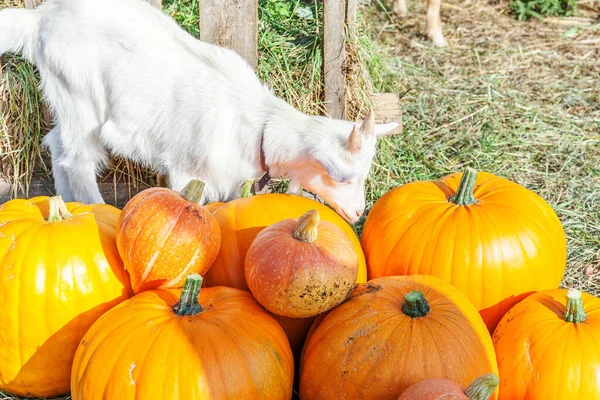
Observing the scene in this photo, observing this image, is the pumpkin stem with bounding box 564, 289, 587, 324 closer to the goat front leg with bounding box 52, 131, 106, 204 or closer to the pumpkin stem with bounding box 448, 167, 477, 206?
the pumpkin stem with bounding box 448, 167, 477, 206

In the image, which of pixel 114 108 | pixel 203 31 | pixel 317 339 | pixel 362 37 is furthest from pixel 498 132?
pixel 317 339

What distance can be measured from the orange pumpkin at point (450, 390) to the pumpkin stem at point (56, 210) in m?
1.85

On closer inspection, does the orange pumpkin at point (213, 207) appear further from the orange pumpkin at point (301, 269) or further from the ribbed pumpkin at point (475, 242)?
the ribbed pumpkin at point (475, 242)

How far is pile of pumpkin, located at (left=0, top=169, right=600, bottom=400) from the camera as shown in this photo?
2740 mm

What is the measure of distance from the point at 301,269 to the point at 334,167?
1478mm

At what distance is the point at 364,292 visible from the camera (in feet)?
10.2

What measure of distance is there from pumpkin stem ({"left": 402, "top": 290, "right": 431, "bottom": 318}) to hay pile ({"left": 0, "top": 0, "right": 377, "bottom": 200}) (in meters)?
2.44

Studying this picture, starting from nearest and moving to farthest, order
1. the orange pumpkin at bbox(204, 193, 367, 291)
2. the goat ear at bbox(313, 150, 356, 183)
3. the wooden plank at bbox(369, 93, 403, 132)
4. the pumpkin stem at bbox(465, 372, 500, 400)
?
the pumpkin stem at bbox(465, 372, 500, 400)
the orange pumpkin at bbox(204, 193, 367, 291)
the goat ear at bbox(313, 150, 356, 183)
the wooden plank at bbox(369, 93, 403, 132)

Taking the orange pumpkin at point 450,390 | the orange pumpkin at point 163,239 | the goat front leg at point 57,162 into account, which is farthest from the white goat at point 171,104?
the orange pumpkin at point 450,390

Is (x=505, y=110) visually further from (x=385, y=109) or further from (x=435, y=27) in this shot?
(x=385, y=109)

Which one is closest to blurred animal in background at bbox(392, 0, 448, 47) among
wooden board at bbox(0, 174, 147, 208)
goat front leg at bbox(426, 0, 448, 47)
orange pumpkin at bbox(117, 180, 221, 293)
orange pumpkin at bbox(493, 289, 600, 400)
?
goat front leg at bbox(426, 0, 448, 47)

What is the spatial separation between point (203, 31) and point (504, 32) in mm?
4770

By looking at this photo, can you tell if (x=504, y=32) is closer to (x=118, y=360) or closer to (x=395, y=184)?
(x=395, y=184)

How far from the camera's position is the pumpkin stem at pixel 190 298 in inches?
110
